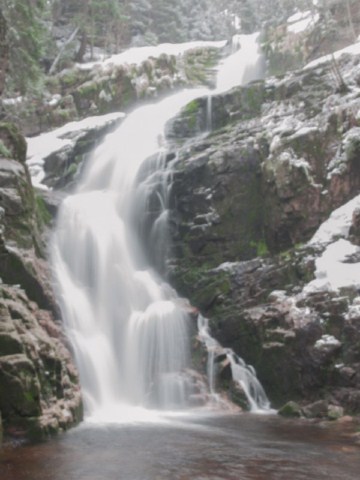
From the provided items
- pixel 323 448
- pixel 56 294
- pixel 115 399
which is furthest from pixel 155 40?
pixel 323 448

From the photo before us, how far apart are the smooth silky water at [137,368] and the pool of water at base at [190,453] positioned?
0.02 m

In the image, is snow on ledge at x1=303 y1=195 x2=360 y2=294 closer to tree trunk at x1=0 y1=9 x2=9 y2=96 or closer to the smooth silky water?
the smooth silky water

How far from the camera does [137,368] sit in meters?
14.3

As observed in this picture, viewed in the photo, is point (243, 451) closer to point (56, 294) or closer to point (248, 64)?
point (56, 294)

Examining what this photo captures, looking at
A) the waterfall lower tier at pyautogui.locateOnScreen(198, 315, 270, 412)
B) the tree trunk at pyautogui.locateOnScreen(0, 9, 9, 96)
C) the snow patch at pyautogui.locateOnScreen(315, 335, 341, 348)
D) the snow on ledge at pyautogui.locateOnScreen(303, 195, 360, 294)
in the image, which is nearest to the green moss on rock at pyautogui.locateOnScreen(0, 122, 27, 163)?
the tree trunk at pyautogui.locateOnScreen(0, 9, 9, 96)

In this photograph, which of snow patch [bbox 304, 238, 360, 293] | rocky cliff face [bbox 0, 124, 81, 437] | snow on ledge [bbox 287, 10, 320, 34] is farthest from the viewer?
snow on ledge [bbox 287, 10, 320, 34]

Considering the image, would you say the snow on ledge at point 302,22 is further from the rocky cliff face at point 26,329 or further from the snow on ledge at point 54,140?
the rocky cliff face at point 26,329

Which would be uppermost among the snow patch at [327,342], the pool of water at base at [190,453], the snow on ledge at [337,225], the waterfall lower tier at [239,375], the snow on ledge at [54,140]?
the snow on ledge at [54,140]

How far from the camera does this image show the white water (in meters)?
13.5

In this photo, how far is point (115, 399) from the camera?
1309cm

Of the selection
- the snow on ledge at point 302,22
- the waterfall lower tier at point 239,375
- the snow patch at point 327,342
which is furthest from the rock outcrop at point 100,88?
the snow patch at point 327,342

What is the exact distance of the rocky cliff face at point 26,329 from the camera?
9.21m

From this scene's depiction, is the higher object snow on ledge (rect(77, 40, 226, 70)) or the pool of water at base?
snow on ledge (rect(77, 40, 226, 70))

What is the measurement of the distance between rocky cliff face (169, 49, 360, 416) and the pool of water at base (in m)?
2.96
